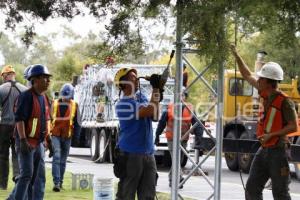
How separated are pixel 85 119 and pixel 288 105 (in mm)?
16409

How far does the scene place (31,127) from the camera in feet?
30.7

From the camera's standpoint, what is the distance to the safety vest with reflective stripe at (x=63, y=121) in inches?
530

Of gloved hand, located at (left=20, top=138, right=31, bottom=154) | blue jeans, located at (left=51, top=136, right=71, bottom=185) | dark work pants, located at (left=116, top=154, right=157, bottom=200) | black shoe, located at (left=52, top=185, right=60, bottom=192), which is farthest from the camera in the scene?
blue jeans, located at (left=51, top=136, right=71, bottom=185)

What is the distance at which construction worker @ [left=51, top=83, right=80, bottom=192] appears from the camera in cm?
1322

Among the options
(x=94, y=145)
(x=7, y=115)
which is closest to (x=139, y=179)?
(x=7, y=115)

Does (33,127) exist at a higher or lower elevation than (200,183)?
higher

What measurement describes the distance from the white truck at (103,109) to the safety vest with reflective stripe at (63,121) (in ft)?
14.1

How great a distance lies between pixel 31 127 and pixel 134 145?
1.71 meters

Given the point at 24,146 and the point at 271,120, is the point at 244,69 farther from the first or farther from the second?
the point at 24,146

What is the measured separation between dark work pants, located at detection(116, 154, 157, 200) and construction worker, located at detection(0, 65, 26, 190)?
13.9 ft

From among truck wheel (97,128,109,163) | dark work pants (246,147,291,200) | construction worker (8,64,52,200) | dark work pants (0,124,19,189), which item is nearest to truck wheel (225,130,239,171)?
truck wheel (97,128,109,163)

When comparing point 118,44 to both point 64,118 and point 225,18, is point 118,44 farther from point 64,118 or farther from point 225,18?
point 64,118

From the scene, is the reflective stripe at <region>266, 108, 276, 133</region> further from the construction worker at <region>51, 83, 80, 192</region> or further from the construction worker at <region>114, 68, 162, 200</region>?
the construction worker at <region>51, 83, 80, 192</region>

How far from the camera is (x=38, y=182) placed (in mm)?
9727
